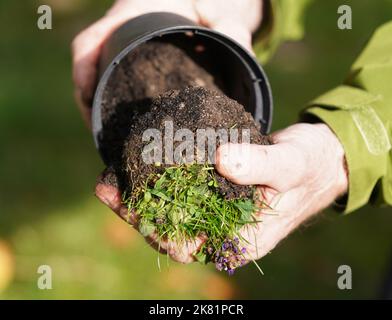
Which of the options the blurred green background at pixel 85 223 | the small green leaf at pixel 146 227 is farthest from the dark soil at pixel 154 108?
the blurred green background at pixel 85 223

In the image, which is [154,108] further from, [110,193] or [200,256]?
[200,256]

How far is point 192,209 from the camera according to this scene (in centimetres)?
155

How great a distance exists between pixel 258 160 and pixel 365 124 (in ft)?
2.01

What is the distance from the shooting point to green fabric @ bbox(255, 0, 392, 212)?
1972mm

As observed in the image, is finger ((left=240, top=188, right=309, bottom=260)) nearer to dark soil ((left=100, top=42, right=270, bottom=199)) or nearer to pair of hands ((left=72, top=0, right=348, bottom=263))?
pair of hands ((left=72, top=0, right=348, bottom=263))

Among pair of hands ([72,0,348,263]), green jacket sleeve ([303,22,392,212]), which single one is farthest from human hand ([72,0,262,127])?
green jacket sleeve ([303,22,392,212])

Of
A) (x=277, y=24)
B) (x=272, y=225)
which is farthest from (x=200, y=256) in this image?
(x=277, y=24)

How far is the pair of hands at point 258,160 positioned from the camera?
158 cm

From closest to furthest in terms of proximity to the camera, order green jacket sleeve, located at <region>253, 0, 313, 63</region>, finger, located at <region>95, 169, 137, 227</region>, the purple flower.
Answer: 1. the purple flower
2. finger, located at <region>95, 169, 137, 227</region>
3. green jacket sleeve, located at <region>253, 0, 313, 63</region>

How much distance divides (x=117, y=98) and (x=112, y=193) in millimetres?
465

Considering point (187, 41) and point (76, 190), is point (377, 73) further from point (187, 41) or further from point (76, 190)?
point (76, 190)

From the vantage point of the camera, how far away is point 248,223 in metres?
1.65

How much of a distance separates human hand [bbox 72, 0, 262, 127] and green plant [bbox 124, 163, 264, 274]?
75 cm

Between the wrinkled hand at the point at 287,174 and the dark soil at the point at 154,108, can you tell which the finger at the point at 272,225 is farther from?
the dark soil at the point at 154,108
